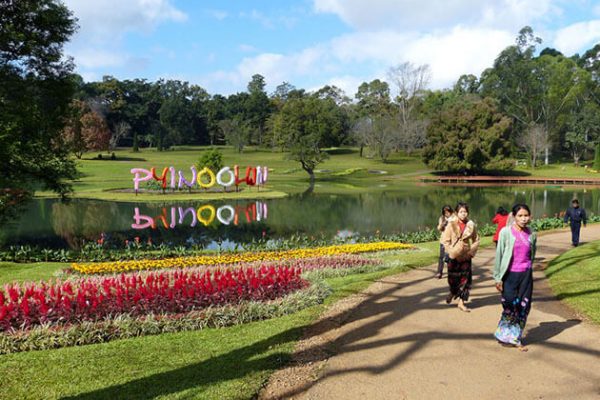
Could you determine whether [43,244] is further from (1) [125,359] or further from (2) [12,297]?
(1) [125,359]

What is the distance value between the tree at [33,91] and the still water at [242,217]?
2.76 meters

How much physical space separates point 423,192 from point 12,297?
4093 cm

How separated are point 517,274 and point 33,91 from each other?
18.1 m

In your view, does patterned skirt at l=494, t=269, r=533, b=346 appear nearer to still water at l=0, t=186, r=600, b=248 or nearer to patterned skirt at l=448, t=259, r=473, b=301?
patterned skirt at l=448, t=259, r=473, b=301

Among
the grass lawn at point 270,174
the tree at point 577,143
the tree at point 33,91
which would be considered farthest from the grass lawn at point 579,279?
the tree at point 577,143

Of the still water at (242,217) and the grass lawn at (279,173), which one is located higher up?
the grass lawn at (279,173)

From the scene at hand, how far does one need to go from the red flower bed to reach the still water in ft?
32.4

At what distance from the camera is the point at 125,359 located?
591cm

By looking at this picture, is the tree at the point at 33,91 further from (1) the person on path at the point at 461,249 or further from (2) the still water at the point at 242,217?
(1) the person on path at the point at 461,249

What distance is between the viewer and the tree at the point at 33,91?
16266mm

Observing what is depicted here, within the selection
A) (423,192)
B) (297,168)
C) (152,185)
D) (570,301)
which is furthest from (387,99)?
(570,301)

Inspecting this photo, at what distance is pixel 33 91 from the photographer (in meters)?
17.7

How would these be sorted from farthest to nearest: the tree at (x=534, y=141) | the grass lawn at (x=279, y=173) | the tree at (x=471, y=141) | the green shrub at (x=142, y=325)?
the tree at (x=534, y=141), the tree at (x=471, y=141), the grass lawn at (x=279, y=173), the green shrub at (x=142, y=325)

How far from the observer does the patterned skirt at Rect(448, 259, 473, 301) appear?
7801 mm
